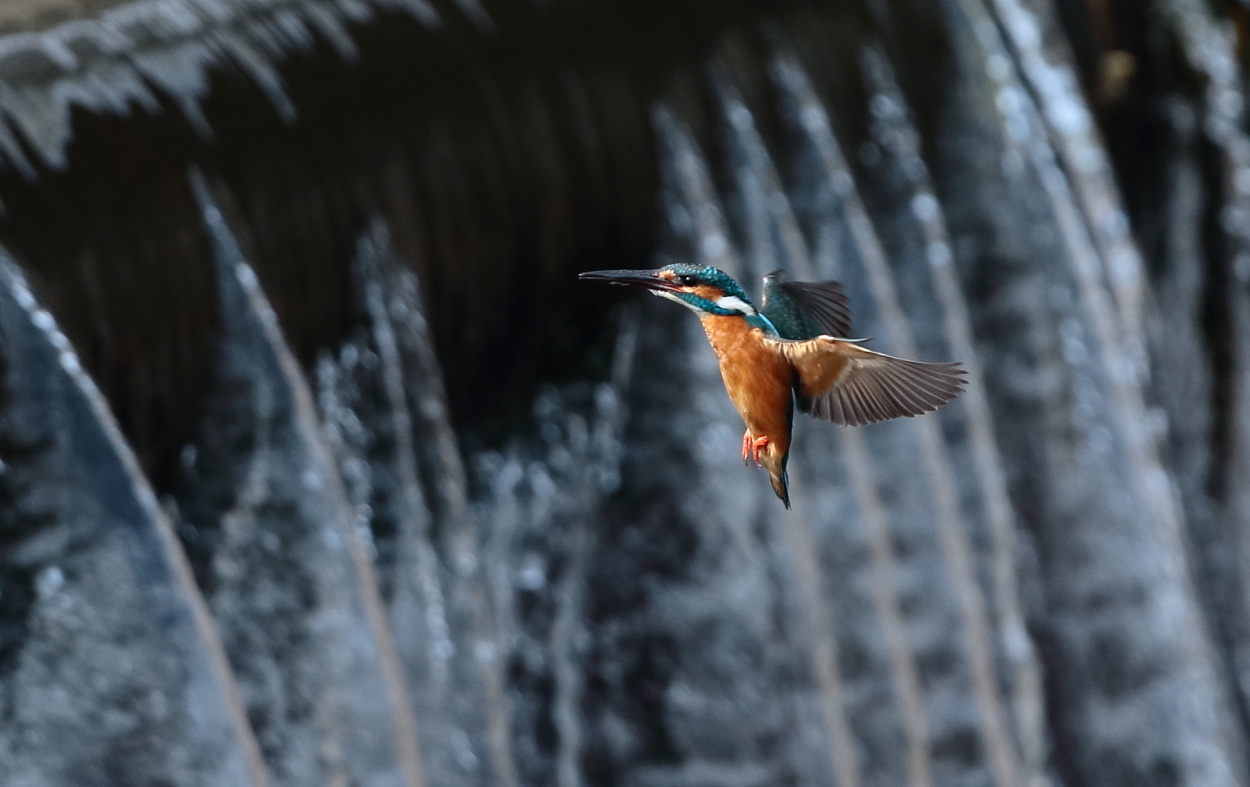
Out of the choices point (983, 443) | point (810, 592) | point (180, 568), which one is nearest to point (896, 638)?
point (810, 592)

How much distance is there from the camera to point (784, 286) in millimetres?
767

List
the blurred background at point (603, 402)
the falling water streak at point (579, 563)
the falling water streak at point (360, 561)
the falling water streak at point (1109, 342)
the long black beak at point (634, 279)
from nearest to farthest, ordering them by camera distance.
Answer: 1. the long black beak at point (634, 279)
2. the blurred background at point (603, 402)
3. the falling water streak at point (360, 561)
4. the falling water streak at point (579, 563)
5. the falling water streak at point (1109, 342)

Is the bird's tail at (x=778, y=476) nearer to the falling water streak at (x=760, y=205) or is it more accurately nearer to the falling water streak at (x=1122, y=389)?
the falling water streak at (x=760, y=205)

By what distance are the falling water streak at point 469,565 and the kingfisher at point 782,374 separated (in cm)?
152

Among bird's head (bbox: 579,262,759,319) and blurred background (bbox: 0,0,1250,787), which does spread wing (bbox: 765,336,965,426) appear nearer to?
bird's head (bbox: 579,262,759,319)

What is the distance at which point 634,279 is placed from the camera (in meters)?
0.55

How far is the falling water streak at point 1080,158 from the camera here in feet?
7.54

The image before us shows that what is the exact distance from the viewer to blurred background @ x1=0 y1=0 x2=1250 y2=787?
1.96 meters

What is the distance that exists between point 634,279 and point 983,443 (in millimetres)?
1798

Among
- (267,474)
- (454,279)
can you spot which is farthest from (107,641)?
(454,279)

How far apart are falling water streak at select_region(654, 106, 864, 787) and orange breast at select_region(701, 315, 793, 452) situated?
155 centimetres

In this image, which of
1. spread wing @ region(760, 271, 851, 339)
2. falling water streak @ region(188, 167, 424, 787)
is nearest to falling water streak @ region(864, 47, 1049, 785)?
falling water streak @ region(188, 167, 424, 787)

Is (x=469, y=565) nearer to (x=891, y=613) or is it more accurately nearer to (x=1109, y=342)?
(x=891, y=613)

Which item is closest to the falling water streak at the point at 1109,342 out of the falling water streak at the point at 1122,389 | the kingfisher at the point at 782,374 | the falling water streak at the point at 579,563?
the falling water streak at the point at 1122,389
